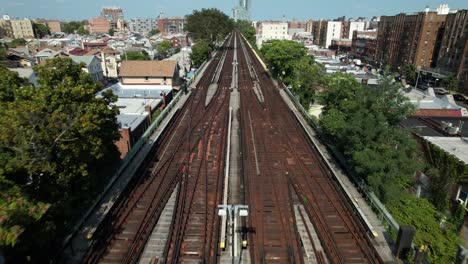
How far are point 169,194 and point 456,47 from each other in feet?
216

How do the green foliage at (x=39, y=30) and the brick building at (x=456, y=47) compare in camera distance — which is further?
the green foliage at (x=39, y=30)

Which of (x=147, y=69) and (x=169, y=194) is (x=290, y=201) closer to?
(x=169, y=194)

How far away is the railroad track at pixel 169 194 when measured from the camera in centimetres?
1462

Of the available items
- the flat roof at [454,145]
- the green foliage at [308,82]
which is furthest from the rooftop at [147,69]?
the flat roof at [454,145]

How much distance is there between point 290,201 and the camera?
18.4 metres

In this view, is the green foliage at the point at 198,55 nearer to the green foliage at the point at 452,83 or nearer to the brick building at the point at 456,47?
the green foliage at the point at 452,83

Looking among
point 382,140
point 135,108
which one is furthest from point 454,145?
point 135,108

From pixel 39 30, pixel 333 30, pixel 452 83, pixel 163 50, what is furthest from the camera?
pixel 39 30

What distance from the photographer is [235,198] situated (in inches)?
739

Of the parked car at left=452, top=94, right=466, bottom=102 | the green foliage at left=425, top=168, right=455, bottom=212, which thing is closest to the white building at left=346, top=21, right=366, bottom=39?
the parked car at left=452, top=94, right=466, bottom=102

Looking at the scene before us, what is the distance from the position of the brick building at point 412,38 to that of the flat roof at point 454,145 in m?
55.1

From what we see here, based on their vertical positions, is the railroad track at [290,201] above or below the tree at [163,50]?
below

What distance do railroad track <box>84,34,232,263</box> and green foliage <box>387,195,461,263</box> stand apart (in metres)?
10.6

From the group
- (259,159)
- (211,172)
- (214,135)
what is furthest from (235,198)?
(214,135)
